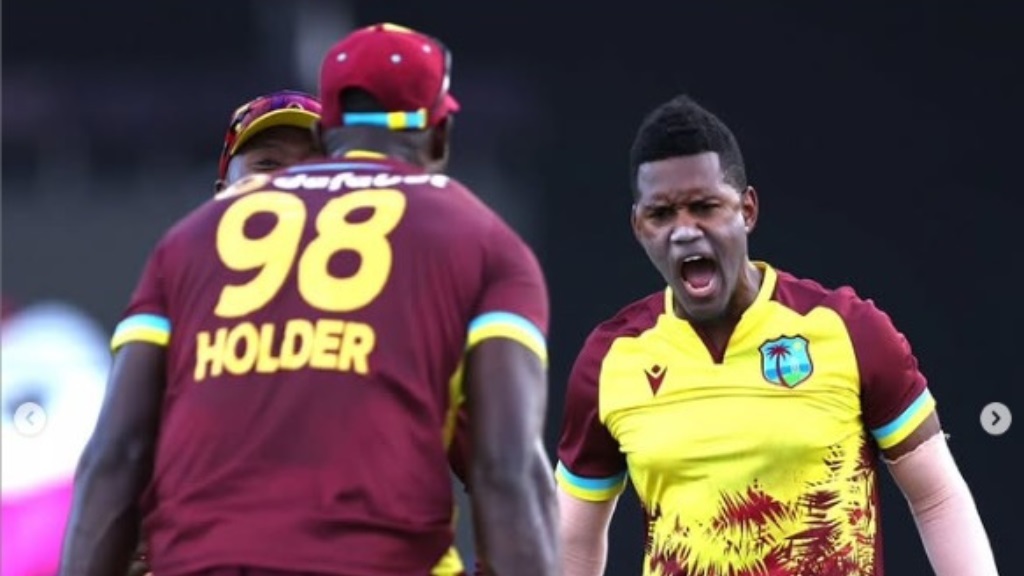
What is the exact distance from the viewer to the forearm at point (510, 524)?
399 centimetres

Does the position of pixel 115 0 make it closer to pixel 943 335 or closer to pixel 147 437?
pixel 943 335

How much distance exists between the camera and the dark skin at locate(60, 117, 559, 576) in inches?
157

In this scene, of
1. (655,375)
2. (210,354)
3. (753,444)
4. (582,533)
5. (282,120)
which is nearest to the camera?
(210,354)

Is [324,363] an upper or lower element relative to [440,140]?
lower

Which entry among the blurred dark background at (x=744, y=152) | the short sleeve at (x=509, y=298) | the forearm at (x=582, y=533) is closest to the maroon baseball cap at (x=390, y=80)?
the short sleeve at (x=509, y=298)

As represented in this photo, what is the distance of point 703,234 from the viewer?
17.5 feet

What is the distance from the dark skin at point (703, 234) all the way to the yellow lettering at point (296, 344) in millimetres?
1458

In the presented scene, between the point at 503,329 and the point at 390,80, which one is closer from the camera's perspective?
the point at 503,329

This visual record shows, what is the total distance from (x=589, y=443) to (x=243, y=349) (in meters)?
1.64

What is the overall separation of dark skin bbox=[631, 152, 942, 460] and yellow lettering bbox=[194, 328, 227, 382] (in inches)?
58.8

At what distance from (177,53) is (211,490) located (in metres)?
3.84

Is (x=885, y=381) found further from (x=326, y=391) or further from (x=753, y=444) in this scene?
(x=326, y=391)

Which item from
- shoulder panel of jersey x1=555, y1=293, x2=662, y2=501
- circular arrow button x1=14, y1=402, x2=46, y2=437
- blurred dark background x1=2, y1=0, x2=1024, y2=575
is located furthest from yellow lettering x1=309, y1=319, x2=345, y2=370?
circular arrow button x1=14, y1=402, x2=46, y2=437

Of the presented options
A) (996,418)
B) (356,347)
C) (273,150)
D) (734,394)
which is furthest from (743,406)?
(996,418)
